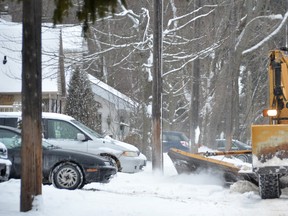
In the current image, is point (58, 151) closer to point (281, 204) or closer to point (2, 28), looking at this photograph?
point (281, 204)

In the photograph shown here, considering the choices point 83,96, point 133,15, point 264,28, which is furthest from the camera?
point 264,28

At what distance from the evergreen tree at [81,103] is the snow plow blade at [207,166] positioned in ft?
34.8

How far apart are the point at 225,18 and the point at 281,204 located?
18.6 metres

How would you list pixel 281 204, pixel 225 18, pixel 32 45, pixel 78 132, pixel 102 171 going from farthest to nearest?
pixel 225 18 → pixel 78 132 → pixel 102 171 → pixel 281 204 → pixel 32 45

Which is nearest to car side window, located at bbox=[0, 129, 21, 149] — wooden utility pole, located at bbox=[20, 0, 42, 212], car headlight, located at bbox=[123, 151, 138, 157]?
car headlight, located at bbox=[123, 151, 138, 157]

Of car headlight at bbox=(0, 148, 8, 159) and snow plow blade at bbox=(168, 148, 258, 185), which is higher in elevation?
car headlight at bbox=(0, 148, 8, 159)

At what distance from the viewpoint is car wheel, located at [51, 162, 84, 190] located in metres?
13.8

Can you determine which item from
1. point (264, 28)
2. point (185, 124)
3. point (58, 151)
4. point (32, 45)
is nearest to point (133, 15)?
point (264, 28)

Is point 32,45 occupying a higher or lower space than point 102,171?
higher

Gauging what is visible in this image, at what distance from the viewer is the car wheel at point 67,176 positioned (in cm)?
1377

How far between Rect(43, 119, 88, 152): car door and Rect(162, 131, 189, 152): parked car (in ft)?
44.9

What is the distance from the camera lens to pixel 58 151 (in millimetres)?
13992

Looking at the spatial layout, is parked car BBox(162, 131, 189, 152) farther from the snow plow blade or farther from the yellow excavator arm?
the yellow excavator arm

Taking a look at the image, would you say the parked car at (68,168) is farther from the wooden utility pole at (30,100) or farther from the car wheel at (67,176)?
the wooden utility pole at (30,100)
